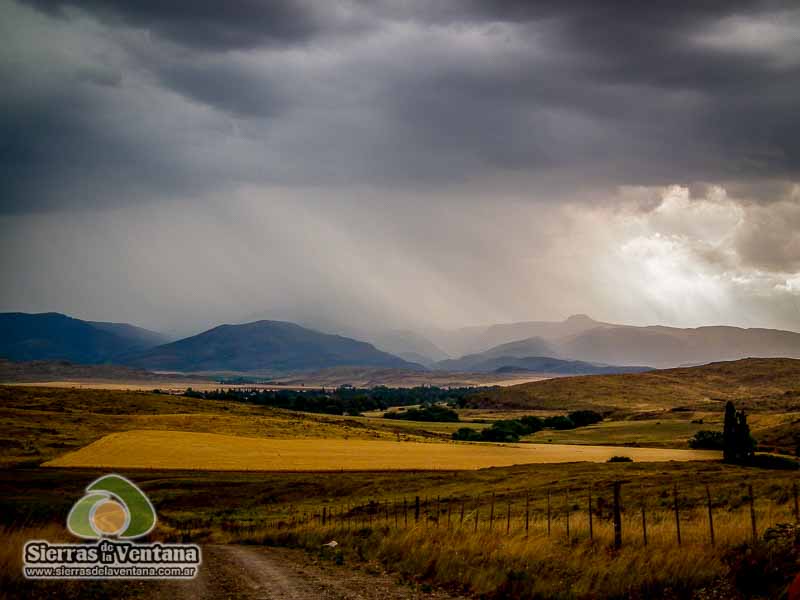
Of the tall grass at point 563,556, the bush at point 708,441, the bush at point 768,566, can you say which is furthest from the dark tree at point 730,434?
the bush at point 768,566

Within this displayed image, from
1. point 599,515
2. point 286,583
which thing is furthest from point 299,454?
point 286,583

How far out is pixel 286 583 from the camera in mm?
18344

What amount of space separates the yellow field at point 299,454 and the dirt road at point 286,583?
54.5 metres

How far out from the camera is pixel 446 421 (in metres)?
191

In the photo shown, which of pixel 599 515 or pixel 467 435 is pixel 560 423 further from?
pixel 599 515

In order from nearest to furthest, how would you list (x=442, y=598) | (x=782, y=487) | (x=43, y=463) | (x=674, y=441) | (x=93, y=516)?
(x=442, y=598) < (x=93, y=516) < (x=782, y=487) < (x=43, y=463) < (x=674, y=441)

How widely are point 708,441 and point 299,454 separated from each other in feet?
208

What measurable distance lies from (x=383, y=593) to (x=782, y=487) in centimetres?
3250

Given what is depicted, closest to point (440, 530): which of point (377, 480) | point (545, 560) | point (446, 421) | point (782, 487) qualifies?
point (545, 560)

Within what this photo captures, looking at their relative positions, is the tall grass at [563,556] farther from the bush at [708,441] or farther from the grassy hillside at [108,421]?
the bush at [708,441]

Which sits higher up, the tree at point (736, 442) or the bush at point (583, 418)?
the tree at point (736, 442)

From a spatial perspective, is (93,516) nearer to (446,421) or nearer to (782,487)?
(782,487)

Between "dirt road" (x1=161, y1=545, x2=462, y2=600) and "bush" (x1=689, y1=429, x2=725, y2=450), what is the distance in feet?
315

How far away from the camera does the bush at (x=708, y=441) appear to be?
104 metres
